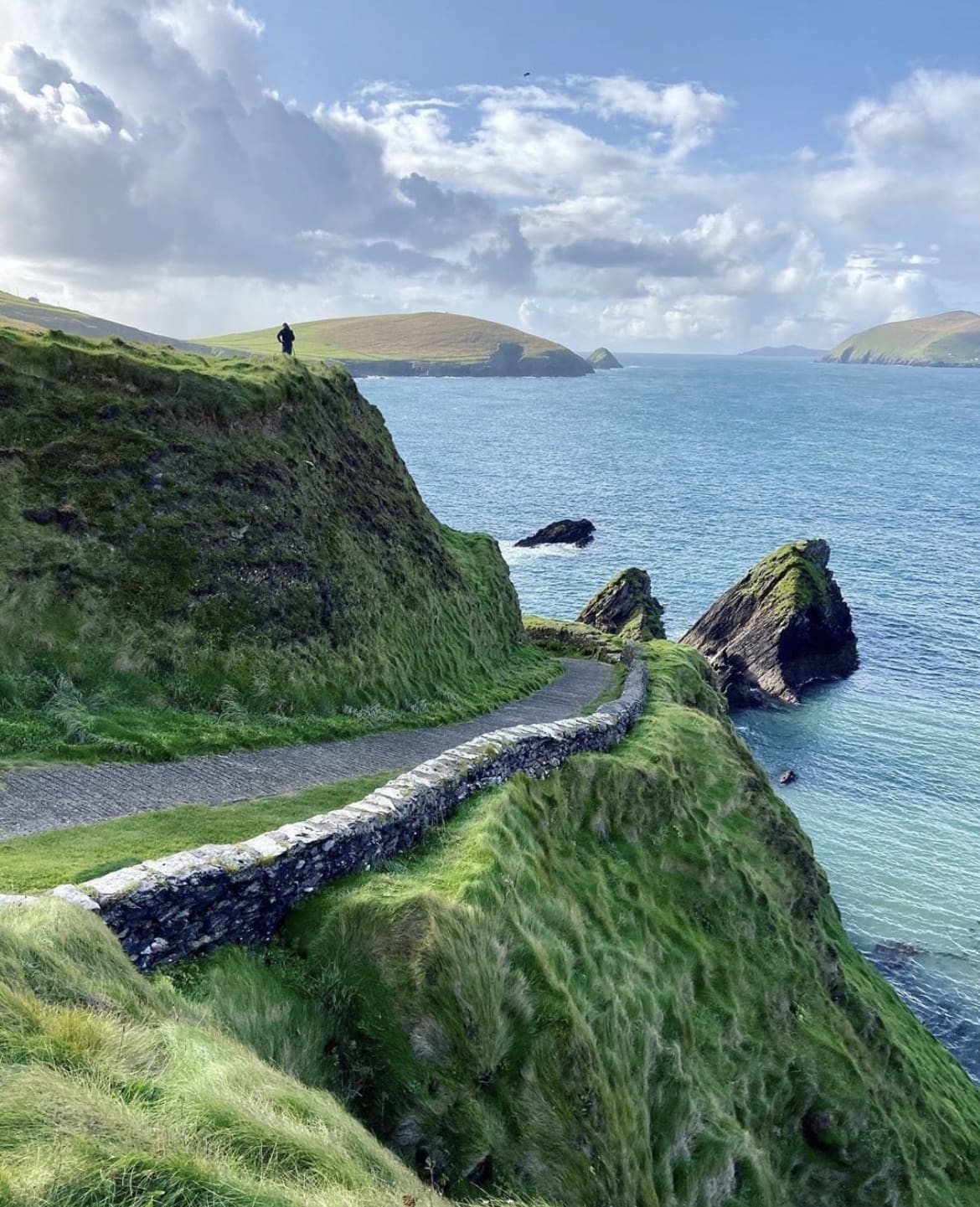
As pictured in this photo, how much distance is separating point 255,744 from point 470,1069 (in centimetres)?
1258

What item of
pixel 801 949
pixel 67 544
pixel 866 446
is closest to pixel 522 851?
pixel 801 949

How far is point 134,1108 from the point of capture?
6.74 meters

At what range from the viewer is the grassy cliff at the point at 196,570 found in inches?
845

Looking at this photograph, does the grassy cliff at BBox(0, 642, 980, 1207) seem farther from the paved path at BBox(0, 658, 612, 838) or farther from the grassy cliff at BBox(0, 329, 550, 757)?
the grassy cliff at BBox(0, 329, 550, 757)

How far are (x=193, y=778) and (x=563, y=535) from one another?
75.6 m

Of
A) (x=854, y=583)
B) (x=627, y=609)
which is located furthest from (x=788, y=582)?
(x=854, y=583)

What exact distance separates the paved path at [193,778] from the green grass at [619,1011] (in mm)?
5185

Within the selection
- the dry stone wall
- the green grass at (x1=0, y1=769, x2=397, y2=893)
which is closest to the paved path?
the green grass at (x1=0, y1=769, x2=397, y2=893)

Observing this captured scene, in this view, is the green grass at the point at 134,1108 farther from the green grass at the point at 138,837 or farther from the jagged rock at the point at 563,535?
the jagged rock at the point at 563,535

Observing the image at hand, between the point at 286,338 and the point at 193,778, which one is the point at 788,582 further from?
the point at 193,778

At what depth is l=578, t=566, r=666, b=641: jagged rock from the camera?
2376 inches

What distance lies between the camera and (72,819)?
15555 millimetres

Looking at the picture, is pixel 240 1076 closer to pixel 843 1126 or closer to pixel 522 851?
pixel 522 851

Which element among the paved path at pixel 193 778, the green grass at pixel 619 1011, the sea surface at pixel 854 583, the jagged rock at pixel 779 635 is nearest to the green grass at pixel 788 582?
the jagged rock at pixel 779 635
